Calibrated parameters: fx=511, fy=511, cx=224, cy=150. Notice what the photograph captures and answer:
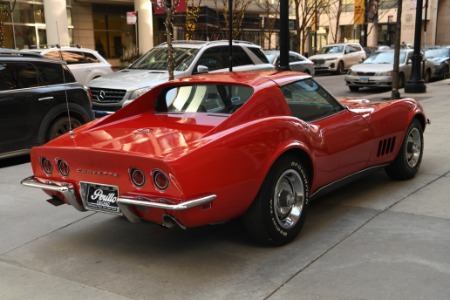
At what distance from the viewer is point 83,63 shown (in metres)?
14.9

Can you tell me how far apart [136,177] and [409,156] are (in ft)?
12.3

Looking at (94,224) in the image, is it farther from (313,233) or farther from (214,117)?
(313,233)

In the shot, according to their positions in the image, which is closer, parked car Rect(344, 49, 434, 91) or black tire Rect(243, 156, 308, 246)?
black tire Rect(243, 156, 308, 246)

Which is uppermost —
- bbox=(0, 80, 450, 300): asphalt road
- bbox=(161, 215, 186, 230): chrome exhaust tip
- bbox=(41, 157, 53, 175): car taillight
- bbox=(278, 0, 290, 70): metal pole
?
bbox=(278, 0, 290, 70): metal pole

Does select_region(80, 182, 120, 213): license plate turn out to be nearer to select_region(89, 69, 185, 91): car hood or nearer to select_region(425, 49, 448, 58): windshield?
select_region(89, 69, 185, 91): car hood

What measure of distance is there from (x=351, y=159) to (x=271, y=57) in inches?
591

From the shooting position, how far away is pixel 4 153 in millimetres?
7590

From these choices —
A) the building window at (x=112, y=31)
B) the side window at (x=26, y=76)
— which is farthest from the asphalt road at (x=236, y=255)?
the building window at (x=112, y=31)

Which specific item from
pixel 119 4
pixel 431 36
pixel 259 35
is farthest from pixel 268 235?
pixel 431 36

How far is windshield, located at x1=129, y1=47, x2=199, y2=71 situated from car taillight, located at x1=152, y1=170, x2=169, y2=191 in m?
7.71

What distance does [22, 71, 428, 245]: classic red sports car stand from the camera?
3.66 meters

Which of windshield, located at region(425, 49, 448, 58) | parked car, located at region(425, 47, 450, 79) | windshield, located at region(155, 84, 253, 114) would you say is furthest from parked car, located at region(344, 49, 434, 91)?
windshield, located at region(155, 84, 253, 114)

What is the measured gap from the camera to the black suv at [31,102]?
7629 mm

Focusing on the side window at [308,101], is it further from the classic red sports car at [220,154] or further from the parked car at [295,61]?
the parked car at [295,61]
